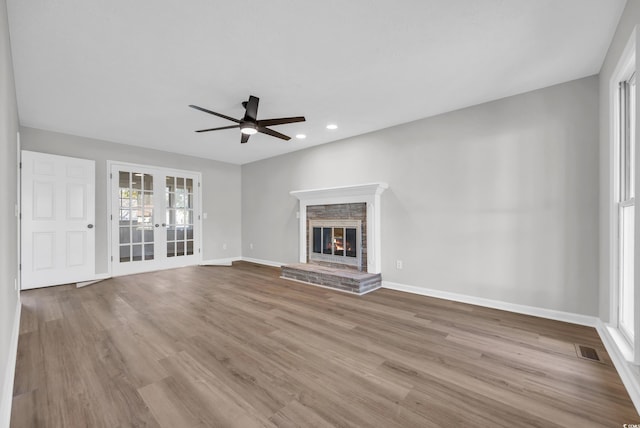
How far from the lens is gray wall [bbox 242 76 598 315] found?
2777 mm

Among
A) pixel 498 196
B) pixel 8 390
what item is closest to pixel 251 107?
pixel 8 390

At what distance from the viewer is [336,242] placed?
190 inches

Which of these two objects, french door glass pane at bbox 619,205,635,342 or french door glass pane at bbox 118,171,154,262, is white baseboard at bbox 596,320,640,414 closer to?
french door glass pane at bbox 619,205,635,342

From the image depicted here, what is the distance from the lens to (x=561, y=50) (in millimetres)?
Result: 2328

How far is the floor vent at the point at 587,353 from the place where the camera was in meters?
2.11

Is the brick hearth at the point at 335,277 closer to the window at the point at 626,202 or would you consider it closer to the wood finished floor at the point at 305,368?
the wood finished floor at the point at 305,368

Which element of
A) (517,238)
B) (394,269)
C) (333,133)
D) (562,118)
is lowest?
(394,269)

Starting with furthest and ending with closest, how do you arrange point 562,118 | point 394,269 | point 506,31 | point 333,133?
point 333,133
point 394,269
point 562,118
point 506,31

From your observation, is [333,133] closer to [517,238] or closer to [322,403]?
[517,238]

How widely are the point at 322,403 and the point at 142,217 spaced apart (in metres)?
5.24

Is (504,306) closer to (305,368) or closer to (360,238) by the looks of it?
(360,238)

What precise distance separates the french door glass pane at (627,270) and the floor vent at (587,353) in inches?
10.4

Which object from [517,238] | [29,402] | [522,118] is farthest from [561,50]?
[29,402]

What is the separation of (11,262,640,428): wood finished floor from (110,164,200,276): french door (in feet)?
6.23
